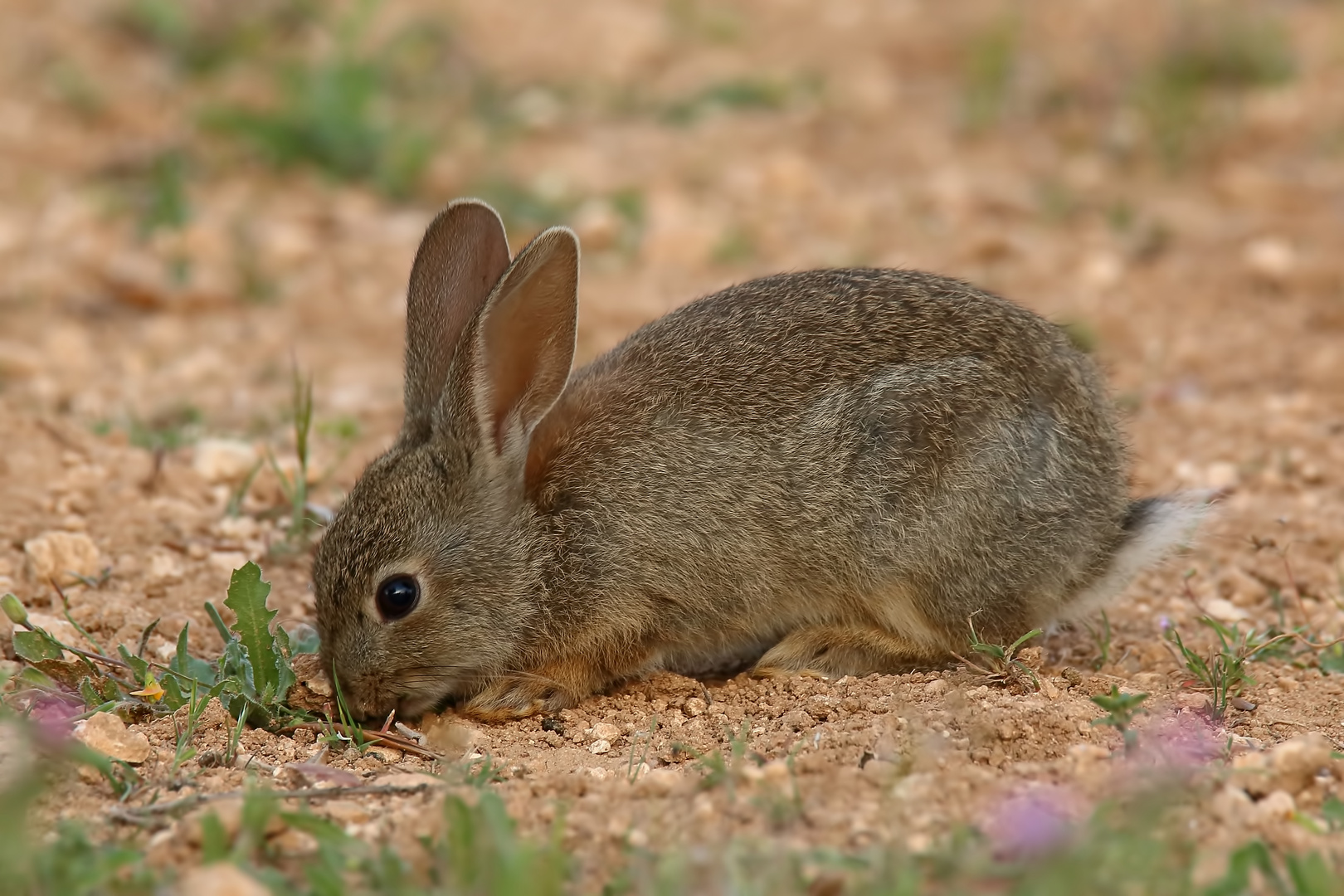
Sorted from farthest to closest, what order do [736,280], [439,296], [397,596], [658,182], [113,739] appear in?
[658,182], [736,280], [439,296], [397,596], [113,739]

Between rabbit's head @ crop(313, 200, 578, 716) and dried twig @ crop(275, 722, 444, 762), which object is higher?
rabbit's head @ crop(313, 200, 578, 716)

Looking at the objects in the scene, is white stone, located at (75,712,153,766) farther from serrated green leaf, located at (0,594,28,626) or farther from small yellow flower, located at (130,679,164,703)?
serrated green leaf, located at (0,594,28,626)

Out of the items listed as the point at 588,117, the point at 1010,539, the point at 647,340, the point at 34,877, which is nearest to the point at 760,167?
the point at 588,117

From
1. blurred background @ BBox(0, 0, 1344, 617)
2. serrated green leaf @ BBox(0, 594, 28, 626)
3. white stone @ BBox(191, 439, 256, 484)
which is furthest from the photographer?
blurred background @ BBox(0, 0, 1344, 617)

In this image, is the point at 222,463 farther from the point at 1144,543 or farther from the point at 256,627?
the point at 1144,543

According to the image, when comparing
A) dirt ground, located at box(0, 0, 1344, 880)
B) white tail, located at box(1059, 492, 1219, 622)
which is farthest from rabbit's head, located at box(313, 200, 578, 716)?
white tail, located at box(1059, 492, 1219, 622)

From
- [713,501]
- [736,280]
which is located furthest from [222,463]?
[736,280]

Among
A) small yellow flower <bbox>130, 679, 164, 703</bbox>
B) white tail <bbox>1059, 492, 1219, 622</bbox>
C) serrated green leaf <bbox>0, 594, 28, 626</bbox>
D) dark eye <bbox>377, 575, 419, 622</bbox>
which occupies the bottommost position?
white tail <bbox>1059, 492, 1219, 622</bbox>
